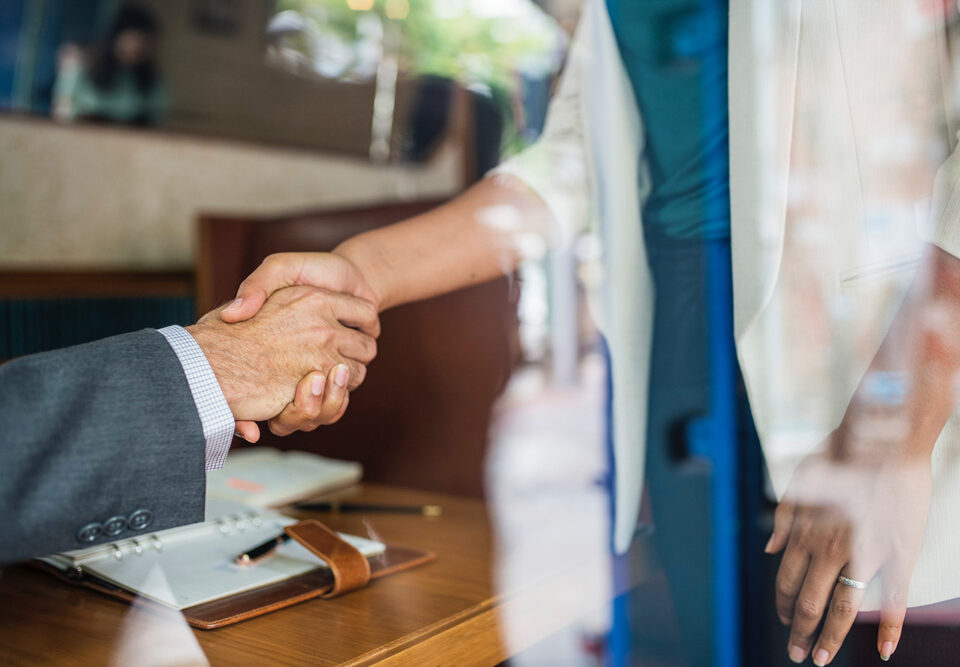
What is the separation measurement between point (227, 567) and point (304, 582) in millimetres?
77

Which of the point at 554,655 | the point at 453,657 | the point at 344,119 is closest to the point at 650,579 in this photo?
the point at 554,655

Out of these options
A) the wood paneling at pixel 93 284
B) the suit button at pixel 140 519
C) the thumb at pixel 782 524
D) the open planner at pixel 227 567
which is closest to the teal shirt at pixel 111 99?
the wood paneling at pixel 93 284

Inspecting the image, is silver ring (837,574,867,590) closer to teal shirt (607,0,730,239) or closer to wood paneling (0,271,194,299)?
teal shirt (607,0,730,239)

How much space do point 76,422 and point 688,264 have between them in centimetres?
53

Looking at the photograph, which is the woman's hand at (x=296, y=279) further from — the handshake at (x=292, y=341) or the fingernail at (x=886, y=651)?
the fingernail at (x=886, y=651)

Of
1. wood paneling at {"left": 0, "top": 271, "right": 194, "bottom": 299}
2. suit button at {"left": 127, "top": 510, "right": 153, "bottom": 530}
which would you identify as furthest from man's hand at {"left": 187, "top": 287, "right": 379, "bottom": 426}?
wood paneling at {"left": 0, "top": 271, "right": 194, "bottom": 299}

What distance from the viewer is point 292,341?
28.6 inches

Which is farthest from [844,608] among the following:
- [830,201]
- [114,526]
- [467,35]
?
[467,35]

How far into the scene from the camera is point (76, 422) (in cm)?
54

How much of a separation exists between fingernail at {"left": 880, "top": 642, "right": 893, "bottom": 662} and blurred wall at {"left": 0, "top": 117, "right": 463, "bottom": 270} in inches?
37.1

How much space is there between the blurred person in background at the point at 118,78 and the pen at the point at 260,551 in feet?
3.44

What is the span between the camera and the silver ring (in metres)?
0.58

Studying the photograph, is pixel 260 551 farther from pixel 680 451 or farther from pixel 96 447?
pixel 680 451

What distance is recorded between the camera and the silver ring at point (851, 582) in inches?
23.0
